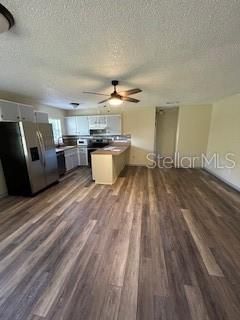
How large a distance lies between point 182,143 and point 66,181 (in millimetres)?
4533

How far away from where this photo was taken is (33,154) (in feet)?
11.8

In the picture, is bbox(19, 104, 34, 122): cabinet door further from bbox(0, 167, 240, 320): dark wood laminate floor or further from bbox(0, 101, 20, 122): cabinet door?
bbox(0, 167, 240, 320): dark wood laminate floor

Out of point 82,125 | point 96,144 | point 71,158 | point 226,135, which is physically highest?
point 82,125

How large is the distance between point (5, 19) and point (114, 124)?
195 inches

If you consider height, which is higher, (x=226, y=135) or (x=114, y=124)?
(x=114, y=124)

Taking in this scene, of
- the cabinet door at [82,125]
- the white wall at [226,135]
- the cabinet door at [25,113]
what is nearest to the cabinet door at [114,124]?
the cabinet door at [82,125]

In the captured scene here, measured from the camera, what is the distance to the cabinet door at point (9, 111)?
3269 millimetres

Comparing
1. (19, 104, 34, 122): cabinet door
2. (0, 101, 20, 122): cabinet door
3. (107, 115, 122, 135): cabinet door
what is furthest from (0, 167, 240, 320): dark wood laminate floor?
(107, 115, 122, 135): cabinet door

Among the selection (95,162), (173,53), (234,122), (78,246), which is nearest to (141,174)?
(95,162)

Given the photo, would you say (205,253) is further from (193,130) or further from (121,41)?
(193,130)

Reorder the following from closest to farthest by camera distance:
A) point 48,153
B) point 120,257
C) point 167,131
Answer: point 120,257 → point 48,153 → point 167,131

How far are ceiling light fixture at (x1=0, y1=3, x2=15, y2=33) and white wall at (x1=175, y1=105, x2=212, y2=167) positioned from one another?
560cm

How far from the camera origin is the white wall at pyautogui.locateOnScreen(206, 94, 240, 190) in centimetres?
397

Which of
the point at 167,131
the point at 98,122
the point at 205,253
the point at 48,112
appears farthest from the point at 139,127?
the point at 205,253
